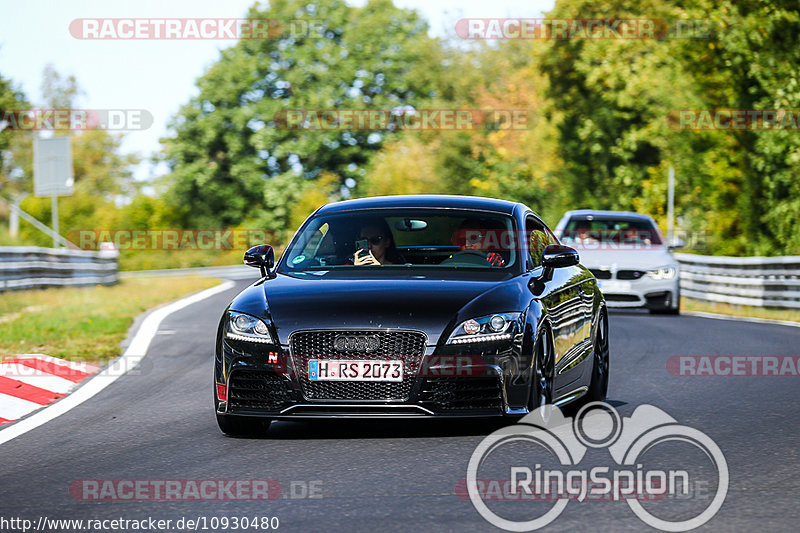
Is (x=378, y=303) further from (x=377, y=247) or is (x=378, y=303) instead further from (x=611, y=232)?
(x=611, y=232)

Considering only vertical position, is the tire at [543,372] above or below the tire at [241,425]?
above

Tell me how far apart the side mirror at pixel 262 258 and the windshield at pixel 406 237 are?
227 mm

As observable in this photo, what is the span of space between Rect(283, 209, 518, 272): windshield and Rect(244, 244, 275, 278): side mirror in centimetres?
23

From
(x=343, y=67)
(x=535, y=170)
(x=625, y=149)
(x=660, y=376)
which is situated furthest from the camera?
(x=343, y=67)

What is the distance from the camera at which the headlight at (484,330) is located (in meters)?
7.43

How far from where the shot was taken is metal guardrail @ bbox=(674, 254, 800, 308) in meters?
22.4

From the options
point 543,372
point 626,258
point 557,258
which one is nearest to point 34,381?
point 557,258

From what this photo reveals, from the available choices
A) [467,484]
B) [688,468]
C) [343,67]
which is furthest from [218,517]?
[343,67]

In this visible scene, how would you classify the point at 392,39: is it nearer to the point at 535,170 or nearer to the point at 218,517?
the point at 535,170

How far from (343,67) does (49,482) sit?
6149 cm

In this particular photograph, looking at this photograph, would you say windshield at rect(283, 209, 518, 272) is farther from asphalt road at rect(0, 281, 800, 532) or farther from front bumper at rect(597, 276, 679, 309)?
front bumper at rect(597, 276, 679, 309)

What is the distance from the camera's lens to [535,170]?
61.8 meters
